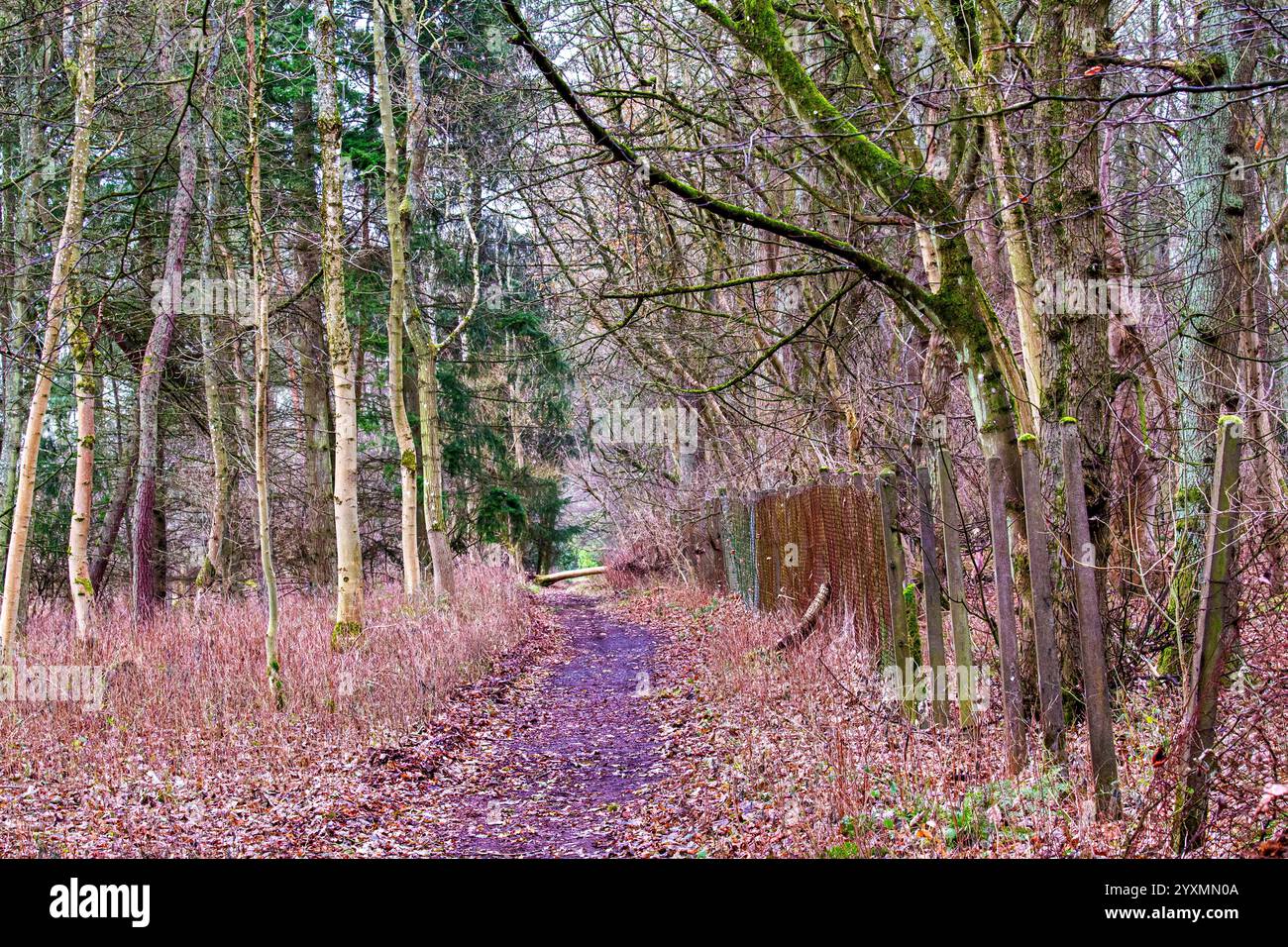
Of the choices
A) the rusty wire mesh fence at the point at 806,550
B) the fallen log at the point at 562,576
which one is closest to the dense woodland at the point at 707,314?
the rusty wire mesh fence at the point at 806,550

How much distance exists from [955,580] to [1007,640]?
806mm

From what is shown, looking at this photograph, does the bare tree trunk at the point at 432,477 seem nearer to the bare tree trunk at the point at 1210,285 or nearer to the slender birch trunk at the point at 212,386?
the slender birch trunk at the point at 212,386

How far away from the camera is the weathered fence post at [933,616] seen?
604 cm

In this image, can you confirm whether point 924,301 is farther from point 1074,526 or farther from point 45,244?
point 45,244

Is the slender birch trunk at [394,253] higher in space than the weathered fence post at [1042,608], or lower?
higher

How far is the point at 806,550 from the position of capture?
1077 centimetres

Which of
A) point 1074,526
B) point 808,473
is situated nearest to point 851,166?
point 1074,526

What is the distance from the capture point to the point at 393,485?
21.4m

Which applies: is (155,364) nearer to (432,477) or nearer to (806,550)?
(432,477)

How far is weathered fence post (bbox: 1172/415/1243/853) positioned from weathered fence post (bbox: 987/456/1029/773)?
1.39 meters

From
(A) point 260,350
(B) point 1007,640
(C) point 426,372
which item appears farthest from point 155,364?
(B) point 1007,640

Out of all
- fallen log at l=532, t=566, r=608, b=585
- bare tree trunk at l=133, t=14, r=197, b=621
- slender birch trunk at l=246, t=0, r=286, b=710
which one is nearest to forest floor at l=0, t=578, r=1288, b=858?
slender birch trunk at l=246, t=0, r=286, b=710

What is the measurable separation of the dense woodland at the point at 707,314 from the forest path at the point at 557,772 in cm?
114

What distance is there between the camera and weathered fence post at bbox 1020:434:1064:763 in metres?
4.62
